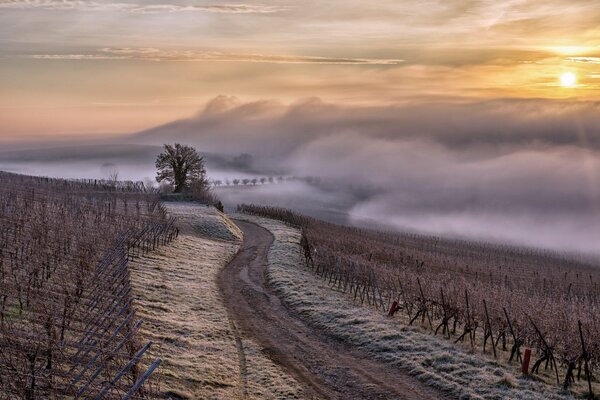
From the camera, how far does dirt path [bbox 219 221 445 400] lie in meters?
21.9

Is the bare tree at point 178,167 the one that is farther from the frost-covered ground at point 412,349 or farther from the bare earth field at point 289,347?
the frost-covered ground at point 412,349

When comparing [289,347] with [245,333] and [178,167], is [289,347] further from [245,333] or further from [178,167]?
[178,167]

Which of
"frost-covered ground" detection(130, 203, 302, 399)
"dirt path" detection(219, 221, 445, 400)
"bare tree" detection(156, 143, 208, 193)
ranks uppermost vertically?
"bare tree" detection(156, 143, 208, 193)

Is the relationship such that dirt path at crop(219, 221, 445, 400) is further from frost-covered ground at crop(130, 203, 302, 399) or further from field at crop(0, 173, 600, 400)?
frost-covered ground at crop(130, 203, 302, 399)

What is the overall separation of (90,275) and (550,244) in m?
191

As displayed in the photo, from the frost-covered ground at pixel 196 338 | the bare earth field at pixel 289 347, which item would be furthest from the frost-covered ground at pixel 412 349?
the frost-covered ground at pixel 196 338

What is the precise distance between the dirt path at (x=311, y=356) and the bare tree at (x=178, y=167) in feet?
195

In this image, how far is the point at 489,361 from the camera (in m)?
24.8

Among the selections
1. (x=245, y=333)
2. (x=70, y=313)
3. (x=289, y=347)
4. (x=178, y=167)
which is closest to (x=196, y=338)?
(x=245, y=333)

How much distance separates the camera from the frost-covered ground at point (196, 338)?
20858 millimetres

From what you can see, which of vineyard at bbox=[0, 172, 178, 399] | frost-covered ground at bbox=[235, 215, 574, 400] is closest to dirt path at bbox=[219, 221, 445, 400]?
frost-covered ground at bbox=[235, 215, 574, 400]

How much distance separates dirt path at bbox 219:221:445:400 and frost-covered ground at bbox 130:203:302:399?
93 cm

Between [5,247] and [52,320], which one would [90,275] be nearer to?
[5,247]

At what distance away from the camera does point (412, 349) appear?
2641 centimetres
